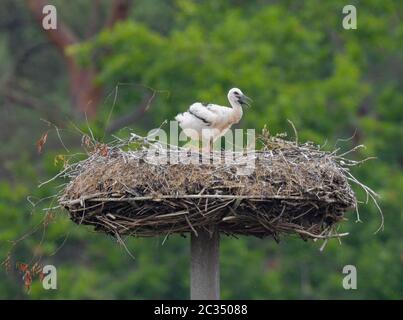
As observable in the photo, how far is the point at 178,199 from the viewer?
10641 mm

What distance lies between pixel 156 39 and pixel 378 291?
6.59m

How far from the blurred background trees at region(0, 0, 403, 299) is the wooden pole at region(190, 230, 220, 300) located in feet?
42.9

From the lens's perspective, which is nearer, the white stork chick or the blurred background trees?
→ the white stork chick

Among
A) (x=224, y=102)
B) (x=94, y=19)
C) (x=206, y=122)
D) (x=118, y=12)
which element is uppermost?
(x=94, y=19)

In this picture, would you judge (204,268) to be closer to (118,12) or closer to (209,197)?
(209,197)

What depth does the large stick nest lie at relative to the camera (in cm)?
1063

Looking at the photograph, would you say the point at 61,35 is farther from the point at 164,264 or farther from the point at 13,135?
the point at 164,264

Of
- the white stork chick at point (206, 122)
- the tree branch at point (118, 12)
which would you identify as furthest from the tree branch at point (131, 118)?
the white stork chick at point (206, 122)

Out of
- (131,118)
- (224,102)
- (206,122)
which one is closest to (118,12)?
(131,118)

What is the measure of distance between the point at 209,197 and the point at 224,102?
525 inches

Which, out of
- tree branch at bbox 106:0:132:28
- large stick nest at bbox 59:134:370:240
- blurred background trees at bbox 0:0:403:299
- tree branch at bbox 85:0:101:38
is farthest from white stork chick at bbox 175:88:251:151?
tree branch at bbox 85:0:101:38

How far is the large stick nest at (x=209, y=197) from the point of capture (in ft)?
34.9

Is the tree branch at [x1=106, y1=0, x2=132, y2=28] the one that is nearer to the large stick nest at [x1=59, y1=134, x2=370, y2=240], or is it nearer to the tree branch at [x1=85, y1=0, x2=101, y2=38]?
the tree branch at [x1=85, y1=0, x2=101, y2=38]

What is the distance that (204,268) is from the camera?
10.7 m
